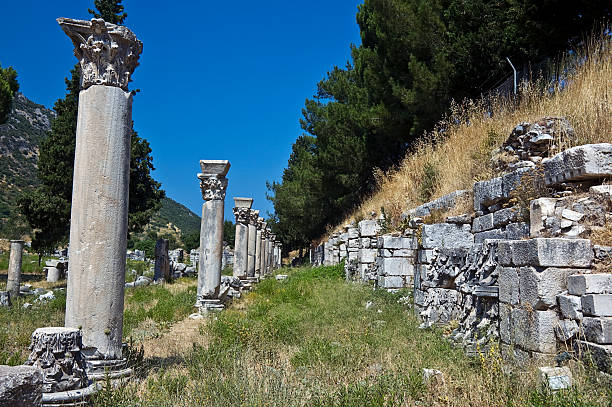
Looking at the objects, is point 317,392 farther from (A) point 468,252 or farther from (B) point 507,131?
(B) point 507,131

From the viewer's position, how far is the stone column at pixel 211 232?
1273 cm

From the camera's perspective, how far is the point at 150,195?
2934 centimetres

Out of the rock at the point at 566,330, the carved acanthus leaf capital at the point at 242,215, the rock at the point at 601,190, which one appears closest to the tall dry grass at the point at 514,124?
the rock at the point at 601,190

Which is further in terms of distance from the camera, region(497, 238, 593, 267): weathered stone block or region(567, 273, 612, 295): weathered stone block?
region(497, 238, 593, 267): weathered stone block

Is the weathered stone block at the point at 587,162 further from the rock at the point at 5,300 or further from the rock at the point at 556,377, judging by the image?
the rock at the point at 5,300

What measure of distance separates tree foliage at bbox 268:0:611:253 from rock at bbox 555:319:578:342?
9426 mm

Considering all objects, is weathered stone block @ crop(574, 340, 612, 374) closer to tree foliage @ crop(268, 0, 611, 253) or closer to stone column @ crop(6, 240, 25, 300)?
tree foliage @ crop(268, 0, 611, 253)

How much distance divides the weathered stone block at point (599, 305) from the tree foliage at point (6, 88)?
Result: 23910 mm

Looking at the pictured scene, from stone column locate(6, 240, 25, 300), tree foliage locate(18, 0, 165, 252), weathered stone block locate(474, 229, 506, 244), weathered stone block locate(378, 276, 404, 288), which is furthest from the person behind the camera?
tree foliage locate(18, 0, 165, 252)

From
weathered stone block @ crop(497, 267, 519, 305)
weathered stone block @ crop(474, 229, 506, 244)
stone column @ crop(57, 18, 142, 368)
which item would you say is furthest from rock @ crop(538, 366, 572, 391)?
stone column @ crop(57, 18, 142, 368)

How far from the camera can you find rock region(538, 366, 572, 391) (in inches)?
157

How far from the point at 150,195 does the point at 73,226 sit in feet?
81.7

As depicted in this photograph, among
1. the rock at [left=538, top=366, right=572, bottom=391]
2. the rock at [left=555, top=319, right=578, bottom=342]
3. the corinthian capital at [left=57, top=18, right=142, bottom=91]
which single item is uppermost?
the corinthian capital at [left=57, top=18, right=142, bottom=91]

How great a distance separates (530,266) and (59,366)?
4.64m
